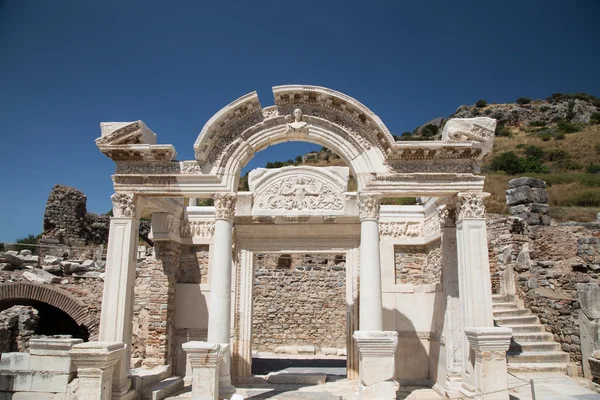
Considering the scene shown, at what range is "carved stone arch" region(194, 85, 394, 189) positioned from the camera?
9656mm

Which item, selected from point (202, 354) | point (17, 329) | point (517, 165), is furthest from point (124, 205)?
point (517, 165)

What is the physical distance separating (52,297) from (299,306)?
29.8 ft

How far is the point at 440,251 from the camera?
35.6ft

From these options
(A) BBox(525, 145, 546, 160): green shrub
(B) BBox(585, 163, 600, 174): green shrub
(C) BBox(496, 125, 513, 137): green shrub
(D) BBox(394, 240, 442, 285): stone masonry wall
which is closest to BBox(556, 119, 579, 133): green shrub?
(C) BBox(496, 125, 513, 137): green shrub

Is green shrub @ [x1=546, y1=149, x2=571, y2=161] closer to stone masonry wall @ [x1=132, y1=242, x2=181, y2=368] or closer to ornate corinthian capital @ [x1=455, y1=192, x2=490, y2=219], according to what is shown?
ornate corinthian capital @ [x1=455, y1=192, x2=490, y2=219]

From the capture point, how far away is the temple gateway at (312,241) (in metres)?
8.73

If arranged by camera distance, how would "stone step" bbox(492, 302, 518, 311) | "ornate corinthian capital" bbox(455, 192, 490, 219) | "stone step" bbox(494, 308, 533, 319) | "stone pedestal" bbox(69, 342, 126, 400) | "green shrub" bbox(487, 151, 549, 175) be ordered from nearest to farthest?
"stone pedestal" bbox(69, 342, 126, 400)
"ornate corinthian capital" bbox(455, 192, 490, 219)
"stone step" bbox(494, 308, 533, 319)
"stone step" bbox(492, 302, 518, 311)
"green shrub" bbox(487, 151, 549, 175)

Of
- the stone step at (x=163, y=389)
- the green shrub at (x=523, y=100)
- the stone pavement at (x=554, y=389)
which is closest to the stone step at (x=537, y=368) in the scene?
the stone pavement at (x=554, y=389)

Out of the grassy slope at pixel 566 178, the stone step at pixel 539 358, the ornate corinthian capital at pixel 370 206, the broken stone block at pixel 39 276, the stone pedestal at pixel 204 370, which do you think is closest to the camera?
the stone pedestal at pixel 204 370

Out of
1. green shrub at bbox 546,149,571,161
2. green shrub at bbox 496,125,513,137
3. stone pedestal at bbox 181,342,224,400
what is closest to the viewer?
stone pedestal at bbox 181,342,224,400

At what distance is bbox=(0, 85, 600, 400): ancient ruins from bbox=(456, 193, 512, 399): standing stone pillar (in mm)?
27

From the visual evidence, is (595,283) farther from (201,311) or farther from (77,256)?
(77,256)

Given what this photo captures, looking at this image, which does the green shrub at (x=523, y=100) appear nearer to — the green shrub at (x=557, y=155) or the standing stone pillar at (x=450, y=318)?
the green shrub at (x=557, y=155)

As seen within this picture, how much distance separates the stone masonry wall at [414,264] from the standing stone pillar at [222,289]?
15.7 ft
